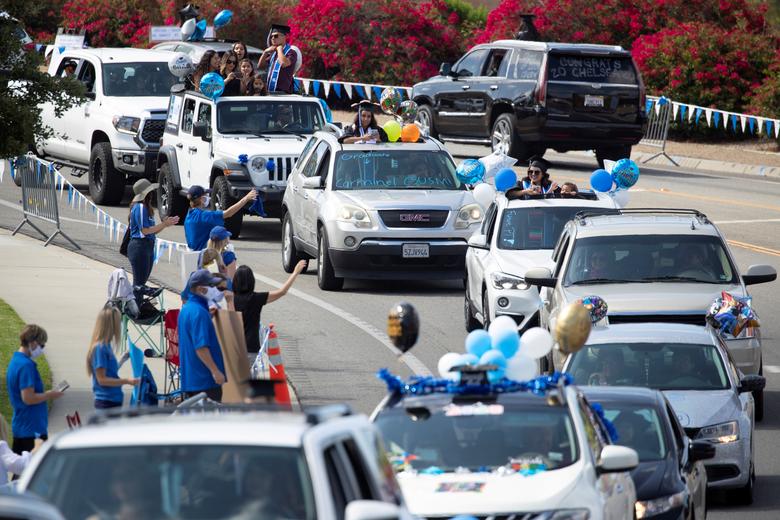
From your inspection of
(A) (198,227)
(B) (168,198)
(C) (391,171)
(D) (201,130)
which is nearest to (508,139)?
(B) (168,198)

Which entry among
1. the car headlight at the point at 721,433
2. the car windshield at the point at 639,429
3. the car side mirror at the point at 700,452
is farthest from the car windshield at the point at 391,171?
the car side mirror at the point at 700,452

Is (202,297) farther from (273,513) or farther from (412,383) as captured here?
(273,513)

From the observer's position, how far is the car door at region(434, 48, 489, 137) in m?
30.4

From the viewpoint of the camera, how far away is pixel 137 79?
27797 millimetres

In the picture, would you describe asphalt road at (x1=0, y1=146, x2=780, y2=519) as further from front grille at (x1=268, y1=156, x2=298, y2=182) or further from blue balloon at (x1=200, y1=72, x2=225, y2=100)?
blue balloon at (x1=200, y1=72, x2=225, y2=100)

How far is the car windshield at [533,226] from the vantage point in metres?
17.1

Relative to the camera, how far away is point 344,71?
40.7 meters

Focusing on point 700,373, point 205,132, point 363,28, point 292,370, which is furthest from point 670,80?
point 700,373

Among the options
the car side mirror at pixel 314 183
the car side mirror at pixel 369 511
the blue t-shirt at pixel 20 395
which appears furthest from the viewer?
the car side mirror at pixel 314 183

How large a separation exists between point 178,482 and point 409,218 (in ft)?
44.3

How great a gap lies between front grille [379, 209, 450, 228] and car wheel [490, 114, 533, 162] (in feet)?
31.2

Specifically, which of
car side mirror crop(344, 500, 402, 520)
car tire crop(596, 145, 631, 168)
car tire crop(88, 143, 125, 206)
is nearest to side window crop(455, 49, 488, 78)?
car tire crop(596, 145, 631, 168)

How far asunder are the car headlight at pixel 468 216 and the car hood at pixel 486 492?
36.7ft

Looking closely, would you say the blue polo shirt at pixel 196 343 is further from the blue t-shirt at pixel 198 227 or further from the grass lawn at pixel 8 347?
the blue t-shirt at pixel 198 227
